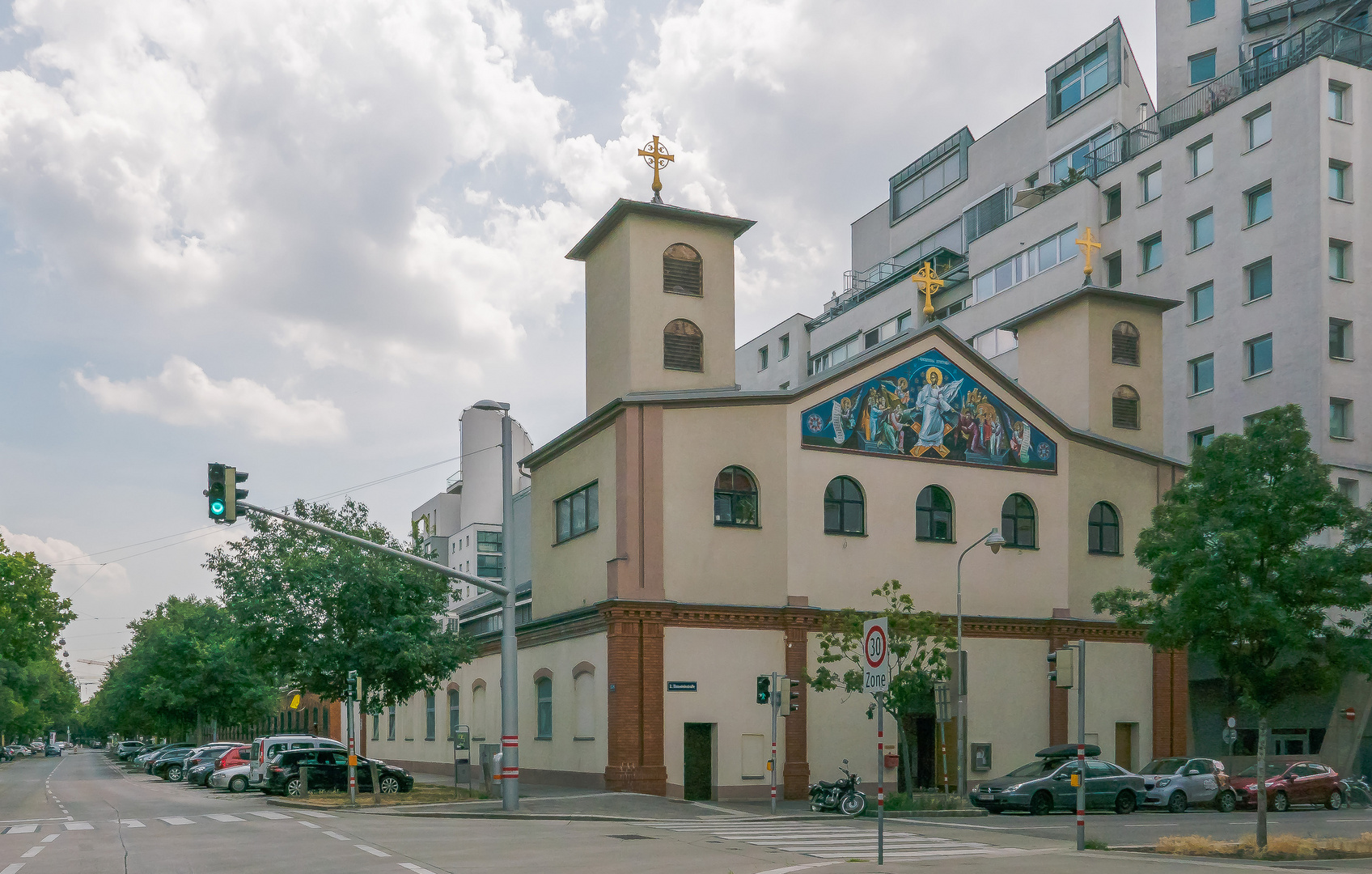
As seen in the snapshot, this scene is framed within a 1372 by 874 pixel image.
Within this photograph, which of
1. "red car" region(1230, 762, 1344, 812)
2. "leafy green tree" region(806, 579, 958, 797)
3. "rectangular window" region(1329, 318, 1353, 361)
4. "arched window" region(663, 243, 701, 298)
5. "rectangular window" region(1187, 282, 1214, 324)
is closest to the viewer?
"leafy green tree" region(806, 579, 958, 797)

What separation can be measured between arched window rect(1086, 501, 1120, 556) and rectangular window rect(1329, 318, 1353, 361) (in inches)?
467

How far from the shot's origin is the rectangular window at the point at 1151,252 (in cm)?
5394

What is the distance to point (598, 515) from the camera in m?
36.8

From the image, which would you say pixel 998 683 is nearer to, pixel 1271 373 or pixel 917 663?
pixel 917 663

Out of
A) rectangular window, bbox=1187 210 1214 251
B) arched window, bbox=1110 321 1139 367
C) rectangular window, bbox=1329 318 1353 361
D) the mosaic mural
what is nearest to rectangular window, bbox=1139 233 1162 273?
rectangular window, bbox=1187 210 1214 251

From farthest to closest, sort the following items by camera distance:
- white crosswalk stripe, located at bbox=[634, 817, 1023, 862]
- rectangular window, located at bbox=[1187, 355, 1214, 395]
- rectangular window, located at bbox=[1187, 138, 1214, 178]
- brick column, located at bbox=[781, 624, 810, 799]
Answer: rectangular window, located at bbox=[1187, 138, 1214, 178]
rectangular window, located at bbox=[1187, 355, 1214, 395]
brick column, located at bbox=[781, 624, 810, 799]
white crosswalk stripe, located at bbox=[634, 817, 1023, 862]

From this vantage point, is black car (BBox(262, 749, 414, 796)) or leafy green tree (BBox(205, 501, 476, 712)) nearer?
leafy green tree (BBox(205, 501, 476, 712))

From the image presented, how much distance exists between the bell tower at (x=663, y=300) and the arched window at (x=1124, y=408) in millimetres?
13196

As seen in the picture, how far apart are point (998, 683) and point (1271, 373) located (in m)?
17.7

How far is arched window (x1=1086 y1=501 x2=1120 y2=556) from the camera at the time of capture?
40375 millimetres

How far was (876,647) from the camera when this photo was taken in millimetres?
17797

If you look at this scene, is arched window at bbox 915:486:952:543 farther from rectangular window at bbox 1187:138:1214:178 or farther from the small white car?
the small white car

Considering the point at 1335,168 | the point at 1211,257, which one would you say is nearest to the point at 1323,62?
the point at 1335,168

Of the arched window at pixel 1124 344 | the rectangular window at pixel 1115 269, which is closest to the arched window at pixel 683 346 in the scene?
the arched window at pixel 1124 344
